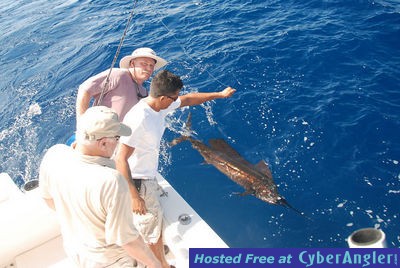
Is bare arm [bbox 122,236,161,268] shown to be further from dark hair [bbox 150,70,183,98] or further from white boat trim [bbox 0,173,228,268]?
dark hair [bbox 150,70,183,98]

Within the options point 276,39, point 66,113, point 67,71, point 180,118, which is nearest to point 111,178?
point 180,118

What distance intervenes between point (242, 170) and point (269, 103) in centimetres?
221

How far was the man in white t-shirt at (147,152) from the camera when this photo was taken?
3.51 meters

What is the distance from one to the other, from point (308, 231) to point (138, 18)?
11.2 metres

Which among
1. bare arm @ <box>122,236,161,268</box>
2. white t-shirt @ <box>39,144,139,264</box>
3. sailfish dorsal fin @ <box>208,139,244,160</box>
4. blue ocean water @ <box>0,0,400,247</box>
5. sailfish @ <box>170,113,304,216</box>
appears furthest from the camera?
sailfish dorsal fin @ <box>208,139,244,160</box>

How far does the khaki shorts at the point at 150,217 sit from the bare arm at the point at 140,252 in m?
0.91

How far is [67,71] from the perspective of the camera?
440 inches

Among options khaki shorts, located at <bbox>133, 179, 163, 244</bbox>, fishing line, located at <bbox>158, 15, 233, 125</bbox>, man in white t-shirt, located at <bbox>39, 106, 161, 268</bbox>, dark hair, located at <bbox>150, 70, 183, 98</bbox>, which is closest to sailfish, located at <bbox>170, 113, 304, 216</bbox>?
fishing line, located at <bbox>158, 15, 233, 125</bbox>

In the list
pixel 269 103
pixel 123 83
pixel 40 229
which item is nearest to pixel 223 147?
pixel 269 103

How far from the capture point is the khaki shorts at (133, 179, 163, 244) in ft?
12.5

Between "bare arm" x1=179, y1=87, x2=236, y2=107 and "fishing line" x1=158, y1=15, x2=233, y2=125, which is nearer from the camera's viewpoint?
"bare arm" x1=179, y1=87, x2=236, y2=107

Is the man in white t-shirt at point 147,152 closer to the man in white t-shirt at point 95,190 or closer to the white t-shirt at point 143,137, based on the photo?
the white t-shirt at point 143,137

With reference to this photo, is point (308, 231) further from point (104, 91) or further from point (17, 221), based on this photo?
point (17, 221)

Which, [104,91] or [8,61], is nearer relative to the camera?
[104,91]
